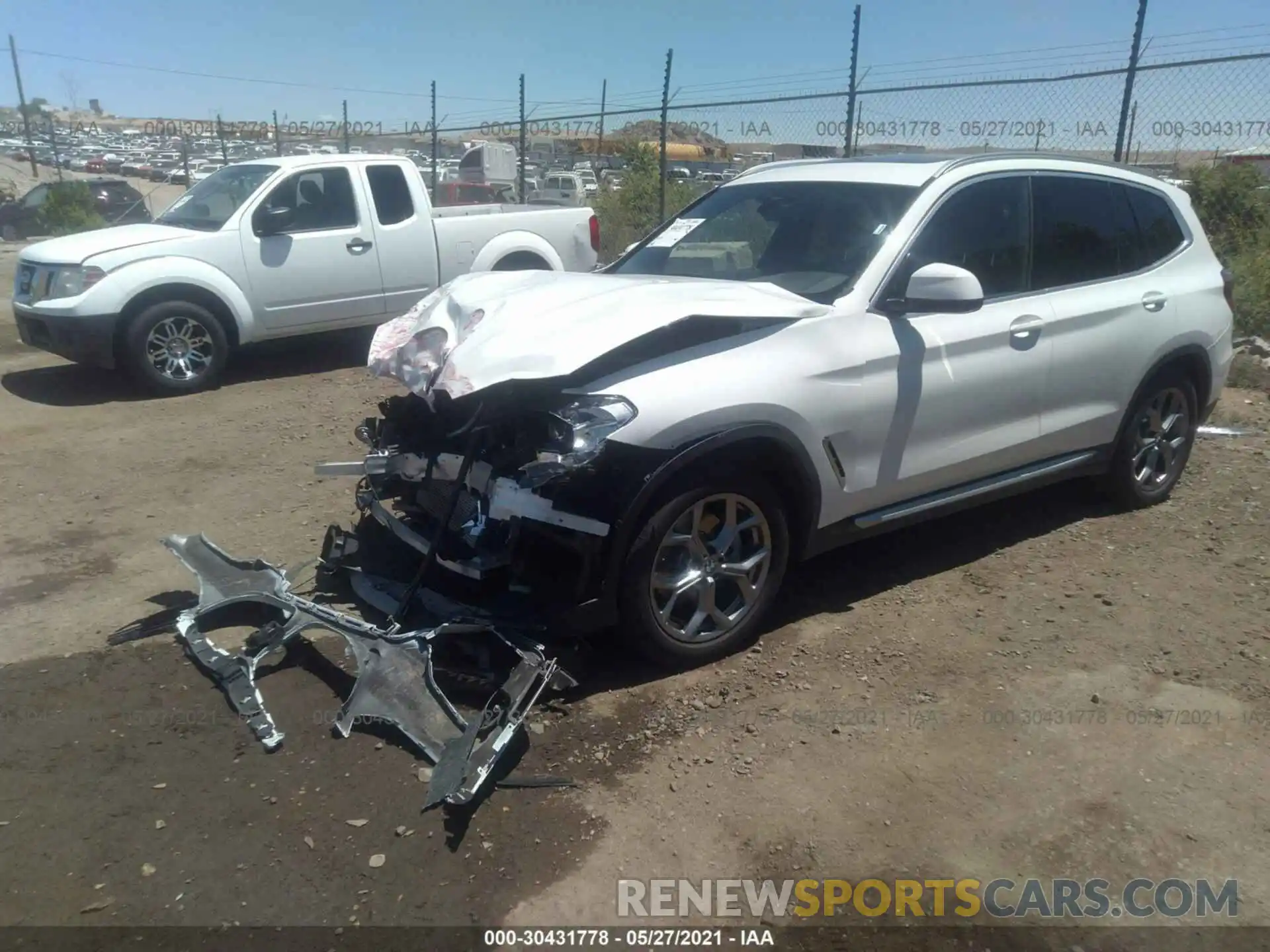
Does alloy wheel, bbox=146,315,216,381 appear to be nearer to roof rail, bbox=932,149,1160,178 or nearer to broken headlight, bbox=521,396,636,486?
broken headlight, bbox=521,396,636,486

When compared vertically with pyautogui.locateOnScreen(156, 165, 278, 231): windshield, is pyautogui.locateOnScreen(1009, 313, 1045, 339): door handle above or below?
below

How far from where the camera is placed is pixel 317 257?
8938 millimetres

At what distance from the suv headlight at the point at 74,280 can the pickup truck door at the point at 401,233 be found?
2.36 meters

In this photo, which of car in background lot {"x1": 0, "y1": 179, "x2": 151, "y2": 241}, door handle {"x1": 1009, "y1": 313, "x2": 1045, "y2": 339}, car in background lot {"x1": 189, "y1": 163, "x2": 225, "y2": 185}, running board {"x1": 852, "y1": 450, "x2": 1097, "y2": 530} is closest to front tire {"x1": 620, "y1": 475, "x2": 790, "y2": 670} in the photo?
running board {"x1": 852, "y1": 450, "x2": 1097, "y2": 530}

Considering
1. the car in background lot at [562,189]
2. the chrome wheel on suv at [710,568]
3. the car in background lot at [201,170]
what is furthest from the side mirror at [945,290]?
the car in background lot at [201,170]

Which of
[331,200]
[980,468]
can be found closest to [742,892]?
[980,468]

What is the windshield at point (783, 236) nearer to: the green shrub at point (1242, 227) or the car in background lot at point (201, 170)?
the green shrub at point (1242, 227)

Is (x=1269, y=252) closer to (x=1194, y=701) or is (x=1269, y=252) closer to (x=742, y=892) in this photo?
(x=1194, y=701)

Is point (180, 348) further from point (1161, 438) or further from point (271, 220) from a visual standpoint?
point (1161, 438)

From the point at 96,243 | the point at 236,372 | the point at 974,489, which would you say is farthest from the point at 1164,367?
the point at 96,243

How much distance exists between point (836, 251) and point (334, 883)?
3204 mm

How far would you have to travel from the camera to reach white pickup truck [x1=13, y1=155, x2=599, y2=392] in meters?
8.09

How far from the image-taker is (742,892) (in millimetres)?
2834

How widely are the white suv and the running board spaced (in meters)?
0.01
